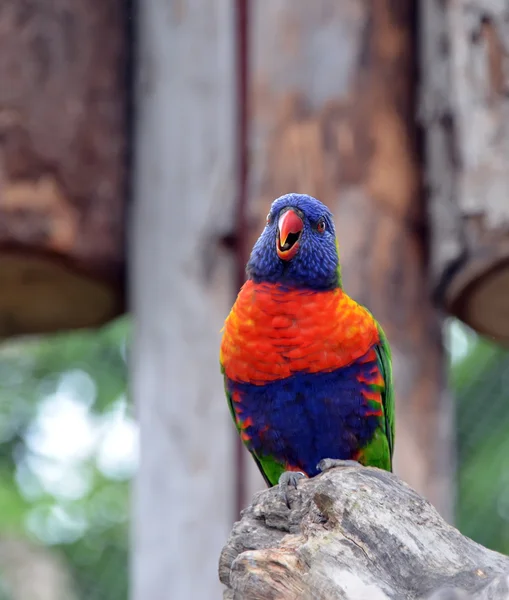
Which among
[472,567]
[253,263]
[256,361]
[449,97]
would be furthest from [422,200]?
[472,567]

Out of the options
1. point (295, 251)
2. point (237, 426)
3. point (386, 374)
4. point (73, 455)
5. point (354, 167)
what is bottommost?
point (73, 455)

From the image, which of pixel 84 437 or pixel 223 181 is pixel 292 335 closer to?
pixel 223 181

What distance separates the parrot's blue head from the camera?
1.80 m

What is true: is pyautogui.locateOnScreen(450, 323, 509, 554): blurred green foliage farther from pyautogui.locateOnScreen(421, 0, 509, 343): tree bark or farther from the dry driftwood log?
the dry driftwood log

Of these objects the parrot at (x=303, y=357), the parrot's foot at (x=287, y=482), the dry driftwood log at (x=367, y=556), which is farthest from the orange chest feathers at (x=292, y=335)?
the dry driftwood log at (x=367, y=556)

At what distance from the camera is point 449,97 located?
2.23 m

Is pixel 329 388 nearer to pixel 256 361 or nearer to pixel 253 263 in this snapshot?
pixel 256 361

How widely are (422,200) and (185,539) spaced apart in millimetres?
1047

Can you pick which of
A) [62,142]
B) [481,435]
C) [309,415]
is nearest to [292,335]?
[309,415]

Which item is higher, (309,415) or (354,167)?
(354,167)

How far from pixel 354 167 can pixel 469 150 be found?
11.1 inches

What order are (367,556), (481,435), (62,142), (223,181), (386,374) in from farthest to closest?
(481,435) < (62,142) < (223,181) < (386,374) < (367,556)

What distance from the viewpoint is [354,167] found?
89.4 inches

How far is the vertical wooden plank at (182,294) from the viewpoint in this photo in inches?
88.2
